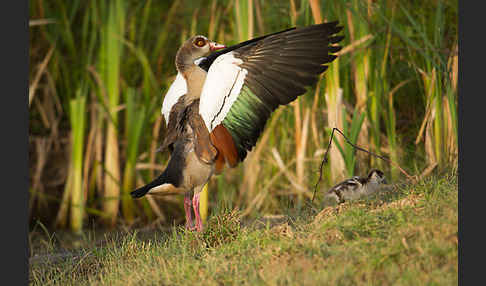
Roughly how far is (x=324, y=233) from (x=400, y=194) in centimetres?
96

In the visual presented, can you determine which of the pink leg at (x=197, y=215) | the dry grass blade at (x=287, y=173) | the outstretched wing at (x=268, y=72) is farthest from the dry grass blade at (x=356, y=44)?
the pink leg at (x=197, y=215)

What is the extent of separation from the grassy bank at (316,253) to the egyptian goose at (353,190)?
0.27 m

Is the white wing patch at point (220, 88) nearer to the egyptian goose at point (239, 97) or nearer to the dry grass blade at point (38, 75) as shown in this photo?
the egyptian goose at point (239, 97)

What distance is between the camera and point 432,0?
20.9ft

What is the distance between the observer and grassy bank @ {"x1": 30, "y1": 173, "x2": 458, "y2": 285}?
295 cm

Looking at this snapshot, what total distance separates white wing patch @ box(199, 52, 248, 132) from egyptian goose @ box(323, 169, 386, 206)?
100 cm

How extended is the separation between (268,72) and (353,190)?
3.52ft

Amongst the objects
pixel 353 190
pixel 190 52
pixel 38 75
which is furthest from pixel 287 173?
pixel 38 75

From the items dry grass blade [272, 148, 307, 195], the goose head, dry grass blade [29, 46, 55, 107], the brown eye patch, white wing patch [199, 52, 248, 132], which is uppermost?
the brown eye patch

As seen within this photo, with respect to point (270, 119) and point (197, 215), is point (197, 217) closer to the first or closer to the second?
Answer: point (197, 215)

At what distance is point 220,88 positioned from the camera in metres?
4.17

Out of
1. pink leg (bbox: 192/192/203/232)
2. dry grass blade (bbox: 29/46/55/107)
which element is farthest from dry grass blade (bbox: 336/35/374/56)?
dry grass blade (bbox: 29/46/55/107)

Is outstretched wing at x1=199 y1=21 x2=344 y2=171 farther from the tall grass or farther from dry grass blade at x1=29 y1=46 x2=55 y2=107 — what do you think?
dry grass blade at x1=29 y1=46 x2=55 y2=107

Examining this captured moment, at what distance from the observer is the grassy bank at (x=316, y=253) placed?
9.68 feet
